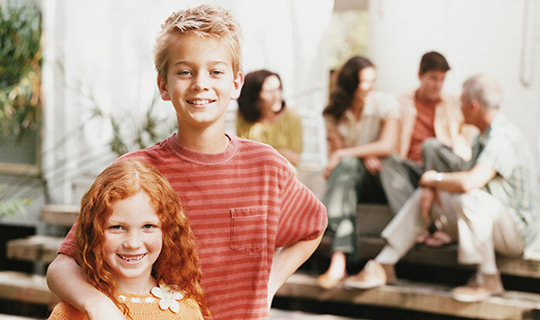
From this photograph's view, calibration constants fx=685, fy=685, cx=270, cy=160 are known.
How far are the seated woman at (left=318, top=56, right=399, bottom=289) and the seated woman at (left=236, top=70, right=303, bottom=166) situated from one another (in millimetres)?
320

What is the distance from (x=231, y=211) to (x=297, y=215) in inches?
8.5

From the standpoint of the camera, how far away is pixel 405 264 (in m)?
4.59

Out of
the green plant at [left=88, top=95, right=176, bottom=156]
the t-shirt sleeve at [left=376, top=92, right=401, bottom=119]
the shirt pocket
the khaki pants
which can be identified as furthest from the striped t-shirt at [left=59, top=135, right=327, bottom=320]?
the green plant at [left=88, top=95, right=176, bottom=156]

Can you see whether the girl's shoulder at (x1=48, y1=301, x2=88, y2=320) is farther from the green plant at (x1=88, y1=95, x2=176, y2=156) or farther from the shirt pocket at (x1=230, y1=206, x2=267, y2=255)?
the green plant at (x1=88, y1=95, x2=176, y2=156)

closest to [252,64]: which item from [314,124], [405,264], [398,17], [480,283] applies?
[314,124]

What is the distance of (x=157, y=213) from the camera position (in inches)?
56.5

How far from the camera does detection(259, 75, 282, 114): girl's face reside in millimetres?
4254

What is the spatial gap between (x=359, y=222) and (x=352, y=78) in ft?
3.23

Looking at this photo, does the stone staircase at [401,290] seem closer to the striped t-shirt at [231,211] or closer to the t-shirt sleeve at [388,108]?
the t-shirt sleeve at [388,108]

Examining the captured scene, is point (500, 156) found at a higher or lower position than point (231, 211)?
lower

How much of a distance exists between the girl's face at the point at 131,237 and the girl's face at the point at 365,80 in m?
3.21

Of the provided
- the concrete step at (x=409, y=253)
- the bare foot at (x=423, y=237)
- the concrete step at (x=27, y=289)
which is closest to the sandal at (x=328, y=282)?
the concrete step at (x=409, y=253)

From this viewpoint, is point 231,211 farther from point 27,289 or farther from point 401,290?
point 27,289

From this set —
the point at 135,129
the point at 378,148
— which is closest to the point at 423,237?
the point at 378,148
